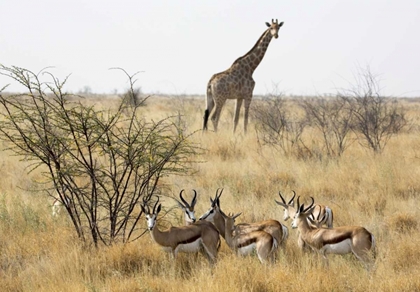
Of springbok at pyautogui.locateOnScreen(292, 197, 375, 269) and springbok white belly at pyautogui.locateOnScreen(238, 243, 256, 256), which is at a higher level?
springbok at pyautogui.locateOnScreen(292, 197, 375, 269)

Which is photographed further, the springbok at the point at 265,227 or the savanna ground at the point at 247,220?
the springbok at the point at 265,227

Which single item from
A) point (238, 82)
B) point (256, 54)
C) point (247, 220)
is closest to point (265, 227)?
point (247, 220)

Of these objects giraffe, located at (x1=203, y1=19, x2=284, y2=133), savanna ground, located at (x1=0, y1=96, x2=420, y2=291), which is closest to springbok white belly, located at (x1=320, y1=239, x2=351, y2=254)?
savanna ground, located at (x1=0, y1=96, x2=420, y2=291)

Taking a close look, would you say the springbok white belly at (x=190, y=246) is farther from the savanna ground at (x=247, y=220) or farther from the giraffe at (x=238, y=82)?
the giraffe at (x=238, y=82)

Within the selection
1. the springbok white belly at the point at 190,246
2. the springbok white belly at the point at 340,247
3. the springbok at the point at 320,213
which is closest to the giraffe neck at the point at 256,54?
the springbok at the point at 320,213

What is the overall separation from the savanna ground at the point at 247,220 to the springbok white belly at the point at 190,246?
6.7 inches

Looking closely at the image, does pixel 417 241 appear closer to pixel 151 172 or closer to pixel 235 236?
pixel 235 236

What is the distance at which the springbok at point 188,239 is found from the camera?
20.5 feet

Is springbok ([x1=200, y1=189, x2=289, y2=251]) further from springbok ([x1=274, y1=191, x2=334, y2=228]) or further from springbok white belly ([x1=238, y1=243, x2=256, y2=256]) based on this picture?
springbok ([x1=274, y1=191, x2=334, y2=228])

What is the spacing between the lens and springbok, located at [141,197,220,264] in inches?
246

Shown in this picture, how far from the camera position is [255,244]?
6.03m

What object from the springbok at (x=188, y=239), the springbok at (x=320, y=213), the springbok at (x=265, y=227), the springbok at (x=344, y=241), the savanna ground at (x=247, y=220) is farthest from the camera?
the springbok at (x=320, y=213)

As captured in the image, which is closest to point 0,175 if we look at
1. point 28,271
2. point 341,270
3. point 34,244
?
point 34,244

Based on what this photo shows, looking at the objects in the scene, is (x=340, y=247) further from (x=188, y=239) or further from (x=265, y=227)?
(x=188, y=239)
